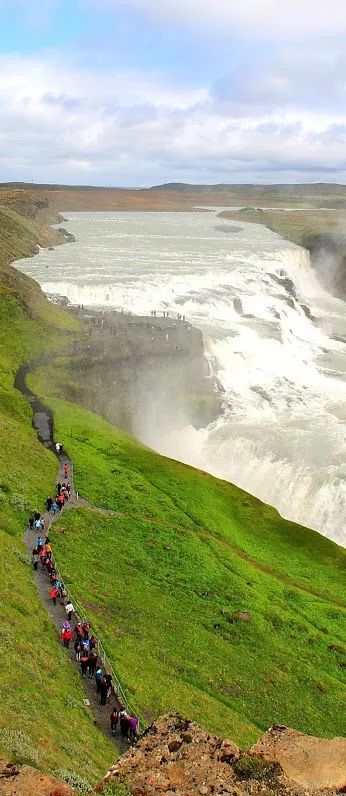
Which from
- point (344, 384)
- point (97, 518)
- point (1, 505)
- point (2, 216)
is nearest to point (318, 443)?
point (344, 384)

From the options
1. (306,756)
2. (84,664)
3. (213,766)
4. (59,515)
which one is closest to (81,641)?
(84,664)

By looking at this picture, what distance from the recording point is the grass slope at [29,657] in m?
15.9

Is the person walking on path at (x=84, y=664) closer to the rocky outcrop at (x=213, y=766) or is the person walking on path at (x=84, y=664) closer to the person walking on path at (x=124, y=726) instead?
the person walking on path at (x=124, y=726)

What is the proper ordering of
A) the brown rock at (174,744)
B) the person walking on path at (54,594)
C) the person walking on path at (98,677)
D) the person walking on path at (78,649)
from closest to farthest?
the brown rock at (174,744), the person walking on path at (98,677), the person walking on path at (78,649), the person walking on path at (54,594)

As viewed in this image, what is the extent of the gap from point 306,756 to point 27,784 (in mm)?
4806

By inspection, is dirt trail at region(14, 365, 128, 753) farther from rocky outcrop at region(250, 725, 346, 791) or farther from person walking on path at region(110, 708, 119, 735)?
rocky outcrop at region(250, 725, 346, 791)

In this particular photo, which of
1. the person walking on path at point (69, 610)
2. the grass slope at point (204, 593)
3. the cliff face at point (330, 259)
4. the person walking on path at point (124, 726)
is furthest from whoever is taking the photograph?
the cliff face at point (330, 259)

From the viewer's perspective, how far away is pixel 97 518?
35.3 metres

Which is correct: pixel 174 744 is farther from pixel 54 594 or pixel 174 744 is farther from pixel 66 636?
pixel 54 594

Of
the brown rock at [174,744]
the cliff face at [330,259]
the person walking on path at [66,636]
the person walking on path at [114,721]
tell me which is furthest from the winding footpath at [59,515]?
the cliff face at [330,259]

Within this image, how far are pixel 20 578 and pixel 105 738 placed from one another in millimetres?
8797

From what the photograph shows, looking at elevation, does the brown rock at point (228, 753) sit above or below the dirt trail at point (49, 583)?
above

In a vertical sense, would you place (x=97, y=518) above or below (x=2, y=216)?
below

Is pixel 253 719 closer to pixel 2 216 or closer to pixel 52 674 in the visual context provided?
pixel 52 674
